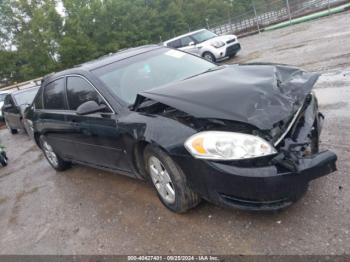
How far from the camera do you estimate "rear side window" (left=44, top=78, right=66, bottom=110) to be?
5.32 m

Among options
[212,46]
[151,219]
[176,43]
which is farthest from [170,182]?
[176,43]

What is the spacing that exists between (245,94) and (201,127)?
0.53 m

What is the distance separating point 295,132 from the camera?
322 centimetres

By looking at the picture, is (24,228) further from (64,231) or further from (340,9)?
(340,9)

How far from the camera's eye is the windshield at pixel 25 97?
11836 mm

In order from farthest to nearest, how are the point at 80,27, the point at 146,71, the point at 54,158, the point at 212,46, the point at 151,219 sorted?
the point at 80,27
the point at 212,46
the point at 54,158
the point at 146,71
the point at 151,219

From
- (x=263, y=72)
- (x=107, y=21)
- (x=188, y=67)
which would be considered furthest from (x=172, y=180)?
(x=107, y=21)

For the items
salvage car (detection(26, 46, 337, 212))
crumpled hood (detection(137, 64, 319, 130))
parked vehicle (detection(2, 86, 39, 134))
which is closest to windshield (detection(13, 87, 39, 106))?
parked vehicle (detection(2, 86, 39, 134))

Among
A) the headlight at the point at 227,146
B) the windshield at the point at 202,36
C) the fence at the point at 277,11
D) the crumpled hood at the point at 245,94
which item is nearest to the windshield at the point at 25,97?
the windshield at the point at 202,36

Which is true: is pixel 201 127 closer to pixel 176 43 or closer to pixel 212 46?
pixel 212 46

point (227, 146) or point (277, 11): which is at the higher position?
point (227, 146)

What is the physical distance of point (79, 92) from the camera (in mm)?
4824

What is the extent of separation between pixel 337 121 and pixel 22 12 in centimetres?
4289

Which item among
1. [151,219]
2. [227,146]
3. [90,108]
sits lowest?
[151,219]
